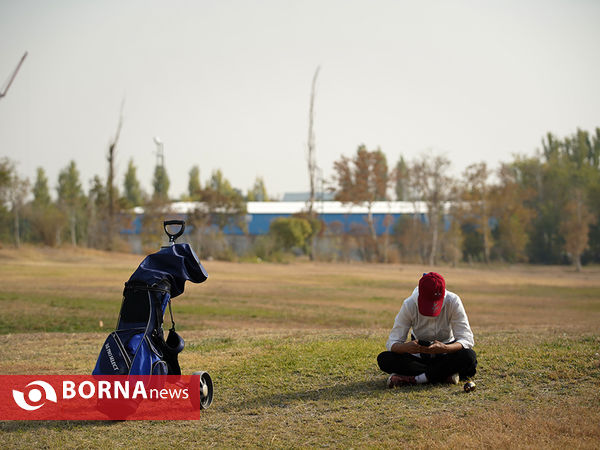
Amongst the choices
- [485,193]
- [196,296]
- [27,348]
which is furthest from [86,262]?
[485,193]

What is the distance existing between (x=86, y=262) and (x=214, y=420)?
1382 inches

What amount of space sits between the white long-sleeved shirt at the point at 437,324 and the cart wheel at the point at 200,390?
1873 mm

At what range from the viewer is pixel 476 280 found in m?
38.1

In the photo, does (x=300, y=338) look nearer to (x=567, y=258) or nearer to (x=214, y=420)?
(x=214, y=420)

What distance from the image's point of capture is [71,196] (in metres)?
70.2

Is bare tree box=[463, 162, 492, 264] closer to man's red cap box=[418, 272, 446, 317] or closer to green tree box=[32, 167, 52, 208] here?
green tree box=[32, 167, 52, 208]

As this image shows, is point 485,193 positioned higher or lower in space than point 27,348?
higher

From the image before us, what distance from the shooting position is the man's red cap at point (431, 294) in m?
6.93

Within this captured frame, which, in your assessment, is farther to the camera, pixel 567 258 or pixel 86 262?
pixel 567 258

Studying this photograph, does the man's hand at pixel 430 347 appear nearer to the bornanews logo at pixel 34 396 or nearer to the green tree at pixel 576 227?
the bornanews logo at pixel 34 396

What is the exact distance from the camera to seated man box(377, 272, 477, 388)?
7031mm

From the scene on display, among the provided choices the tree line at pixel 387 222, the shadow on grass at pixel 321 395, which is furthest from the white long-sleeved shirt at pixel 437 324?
the tree line at pixel 387 222

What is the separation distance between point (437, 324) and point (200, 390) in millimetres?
2481

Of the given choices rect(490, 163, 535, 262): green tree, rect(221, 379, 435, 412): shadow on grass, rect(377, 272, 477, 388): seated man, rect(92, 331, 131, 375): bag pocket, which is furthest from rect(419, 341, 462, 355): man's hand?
rect(490, 163, 535, 262): green tree
